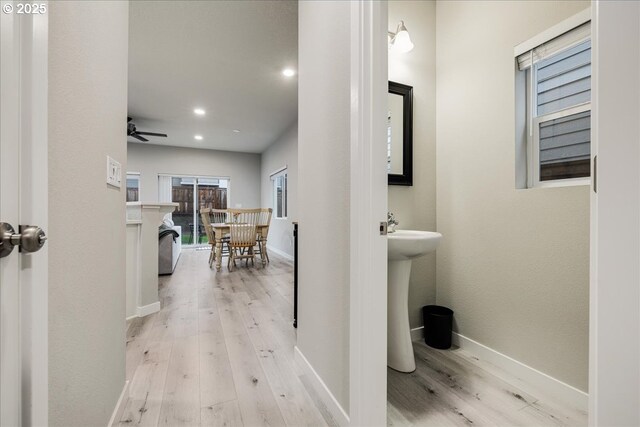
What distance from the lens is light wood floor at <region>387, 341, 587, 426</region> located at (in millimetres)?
1280

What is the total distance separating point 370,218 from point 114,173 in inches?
43.5

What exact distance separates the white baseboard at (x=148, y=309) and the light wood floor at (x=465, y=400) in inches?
86.3

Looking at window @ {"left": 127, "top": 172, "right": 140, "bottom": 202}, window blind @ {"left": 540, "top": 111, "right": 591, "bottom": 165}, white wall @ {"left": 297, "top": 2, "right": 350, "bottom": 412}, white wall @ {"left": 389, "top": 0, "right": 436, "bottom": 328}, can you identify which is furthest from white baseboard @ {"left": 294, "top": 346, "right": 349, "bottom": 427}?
window @ {"left": 127, "top": 172, "right": 140, "bottom": 202}

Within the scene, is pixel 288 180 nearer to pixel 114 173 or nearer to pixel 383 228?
pixel 114 173

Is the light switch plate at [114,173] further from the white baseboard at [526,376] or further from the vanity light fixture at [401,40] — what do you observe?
the white baseboard at [526,376]

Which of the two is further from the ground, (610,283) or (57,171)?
(57,171)

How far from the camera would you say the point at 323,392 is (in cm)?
138

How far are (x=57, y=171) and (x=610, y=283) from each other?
1311 mm

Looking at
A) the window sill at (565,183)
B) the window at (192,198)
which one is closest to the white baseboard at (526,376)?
the window sill at (565,183)

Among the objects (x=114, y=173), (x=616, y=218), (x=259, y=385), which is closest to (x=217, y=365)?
(x=259, y=385)

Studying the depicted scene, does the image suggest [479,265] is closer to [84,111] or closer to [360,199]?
[360,199]

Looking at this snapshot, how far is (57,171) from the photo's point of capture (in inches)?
30.4

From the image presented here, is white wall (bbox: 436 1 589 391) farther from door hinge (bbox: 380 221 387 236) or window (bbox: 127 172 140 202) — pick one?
window (bbox: 127 172 140 202)

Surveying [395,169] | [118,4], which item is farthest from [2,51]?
[395,169]
